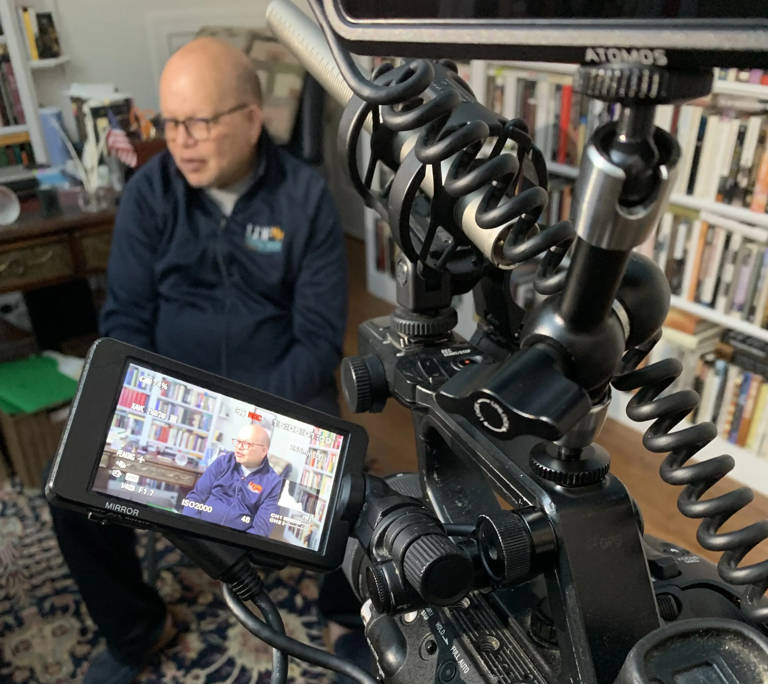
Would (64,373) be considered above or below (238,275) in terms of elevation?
below

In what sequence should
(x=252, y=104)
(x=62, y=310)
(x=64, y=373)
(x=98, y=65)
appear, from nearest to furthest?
1. (x=252, y=104)
2. (x=64, y=373)
3. (x=62, y=310)
4. (x=98, y=65)

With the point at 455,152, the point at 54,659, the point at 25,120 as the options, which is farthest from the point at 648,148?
the point at 25,120

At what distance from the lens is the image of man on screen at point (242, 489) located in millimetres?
645

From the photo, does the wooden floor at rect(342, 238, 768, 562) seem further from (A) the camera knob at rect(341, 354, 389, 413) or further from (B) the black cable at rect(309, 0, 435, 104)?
(B) the black cable at rect(309, 0, 435, 104)

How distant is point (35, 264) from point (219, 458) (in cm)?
151

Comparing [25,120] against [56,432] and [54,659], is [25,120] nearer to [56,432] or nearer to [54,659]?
[56,432]

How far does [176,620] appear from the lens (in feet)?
4.99

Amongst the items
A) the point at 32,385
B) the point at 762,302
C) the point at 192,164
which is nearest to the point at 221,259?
the point at 192,164

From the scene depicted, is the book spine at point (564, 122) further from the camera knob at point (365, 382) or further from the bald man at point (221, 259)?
the camera knob at point (365, 382)

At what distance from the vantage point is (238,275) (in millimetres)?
1463

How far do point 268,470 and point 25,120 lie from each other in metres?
2.38

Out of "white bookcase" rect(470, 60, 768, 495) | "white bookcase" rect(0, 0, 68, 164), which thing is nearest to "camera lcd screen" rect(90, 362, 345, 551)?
"white bookcase" rect(470, 60, 768, 495)

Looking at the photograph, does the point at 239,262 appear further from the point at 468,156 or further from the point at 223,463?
the point at 468,156

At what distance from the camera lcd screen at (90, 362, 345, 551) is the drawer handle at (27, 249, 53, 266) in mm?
1469
